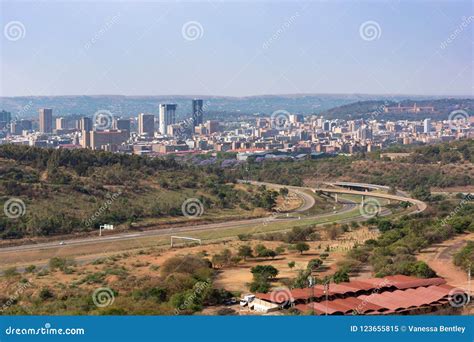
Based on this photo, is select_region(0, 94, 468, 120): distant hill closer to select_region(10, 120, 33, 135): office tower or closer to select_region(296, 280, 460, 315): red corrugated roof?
select_region(10, 120, 33, 135): office tower

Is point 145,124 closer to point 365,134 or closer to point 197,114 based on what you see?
point 197,114

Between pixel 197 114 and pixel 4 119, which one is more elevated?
pixel 197 114

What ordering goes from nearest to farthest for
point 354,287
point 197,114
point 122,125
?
1. point 354,287
2. point 122,125
3. point 197,114

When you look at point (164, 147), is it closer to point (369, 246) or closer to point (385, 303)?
point (369, 246)

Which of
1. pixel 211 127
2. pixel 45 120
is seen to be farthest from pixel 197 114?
pixel 45 120

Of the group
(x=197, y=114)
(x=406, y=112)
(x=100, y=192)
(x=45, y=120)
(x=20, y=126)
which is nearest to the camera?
(x=100, y=192)

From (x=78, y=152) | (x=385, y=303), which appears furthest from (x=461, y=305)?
(x=78, y=152)
